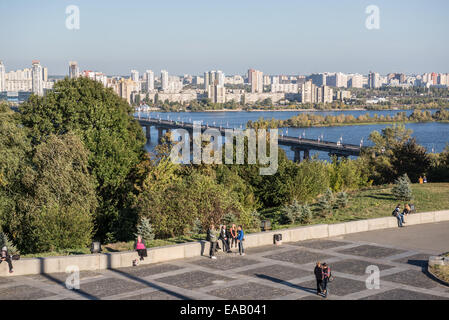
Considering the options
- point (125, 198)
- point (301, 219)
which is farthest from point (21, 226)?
point (301, 219)

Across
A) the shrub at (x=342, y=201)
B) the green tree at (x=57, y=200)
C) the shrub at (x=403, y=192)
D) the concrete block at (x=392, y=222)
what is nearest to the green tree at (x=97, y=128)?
the green tree at (x=57, y=200)

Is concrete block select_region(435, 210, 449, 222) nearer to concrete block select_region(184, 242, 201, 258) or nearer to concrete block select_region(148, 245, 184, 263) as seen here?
concrete block select_region(184, 242, 201, 258)

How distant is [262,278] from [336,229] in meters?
5.35

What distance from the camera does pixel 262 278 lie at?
12453 mm

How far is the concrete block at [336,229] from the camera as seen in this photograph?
17.1 meters

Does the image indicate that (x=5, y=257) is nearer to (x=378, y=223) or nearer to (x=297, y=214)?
(x=297, y=214)

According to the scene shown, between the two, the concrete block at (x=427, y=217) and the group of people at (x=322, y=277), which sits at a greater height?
the group of people at (x=322, y=277)

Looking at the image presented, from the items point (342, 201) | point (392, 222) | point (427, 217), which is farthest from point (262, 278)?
point (342, 201)

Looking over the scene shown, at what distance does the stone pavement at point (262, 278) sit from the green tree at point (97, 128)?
379 inches

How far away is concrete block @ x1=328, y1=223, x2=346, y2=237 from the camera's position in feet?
56.0

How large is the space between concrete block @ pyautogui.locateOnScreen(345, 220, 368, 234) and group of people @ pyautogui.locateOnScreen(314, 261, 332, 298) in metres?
6.50

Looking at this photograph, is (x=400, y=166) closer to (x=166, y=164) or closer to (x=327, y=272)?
(x=166, y=164)

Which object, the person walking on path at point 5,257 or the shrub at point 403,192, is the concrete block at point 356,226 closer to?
the shrub at point 403,192
